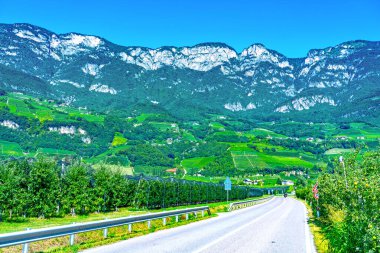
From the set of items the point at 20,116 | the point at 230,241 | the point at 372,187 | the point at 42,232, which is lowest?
the point at 230,241

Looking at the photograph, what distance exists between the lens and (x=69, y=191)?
31.2 m

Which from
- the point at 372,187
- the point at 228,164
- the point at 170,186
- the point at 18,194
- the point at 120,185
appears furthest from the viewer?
the point at 228,164

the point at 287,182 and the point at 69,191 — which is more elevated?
the point at 69,191

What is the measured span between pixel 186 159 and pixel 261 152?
39503 mm

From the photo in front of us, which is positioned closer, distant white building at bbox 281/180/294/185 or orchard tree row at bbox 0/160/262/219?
orchard tree row at bbox 0/160/262/219

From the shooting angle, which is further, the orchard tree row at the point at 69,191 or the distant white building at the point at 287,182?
the distant white building at the point at 287,182

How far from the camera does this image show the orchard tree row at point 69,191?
25.8 metres

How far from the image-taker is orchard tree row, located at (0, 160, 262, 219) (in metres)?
25.8

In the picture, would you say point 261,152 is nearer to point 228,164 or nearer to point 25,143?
point 228,164

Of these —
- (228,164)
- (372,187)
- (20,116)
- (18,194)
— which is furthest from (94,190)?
(20,116)

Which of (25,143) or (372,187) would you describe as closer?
(372,187)

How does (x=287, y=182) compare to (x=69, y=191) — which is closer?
(x=69, y=191)

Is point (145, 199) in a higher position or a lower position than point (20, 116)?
lower

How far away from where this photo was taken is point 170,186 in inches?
1908
